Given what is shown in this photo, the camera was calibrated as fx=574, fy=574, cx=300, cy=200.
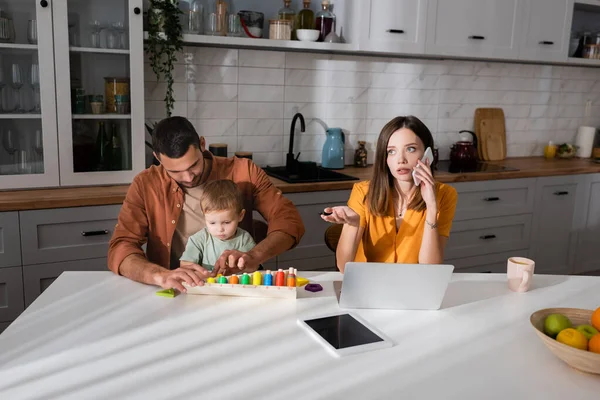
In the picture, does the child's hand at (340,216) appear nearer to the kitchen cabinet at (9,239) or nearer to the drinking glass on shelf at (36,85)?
the kitchen cabinet at (9,239)

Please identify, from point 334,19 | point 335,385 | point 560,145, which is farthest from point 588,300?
point 560,145

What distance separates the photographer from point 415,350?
1.32m

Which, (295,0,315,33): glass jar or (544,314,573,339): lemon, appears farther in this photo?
(295,0,315,33): glass jar

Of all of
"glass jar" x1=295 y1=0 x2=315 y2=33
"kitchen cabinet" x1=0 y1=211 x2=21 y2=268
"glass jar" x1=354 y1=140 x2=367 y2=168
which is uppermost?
"glass jar" x1=295 y1=0 x2=315 y2=33

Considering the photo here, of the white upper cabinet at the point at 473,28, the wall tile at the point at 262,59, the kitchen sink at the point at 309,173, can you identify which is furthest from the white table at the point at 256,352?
the white upper cabinet at the point at 473,28

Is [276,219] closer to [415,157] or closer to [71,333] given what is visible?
[415,157]

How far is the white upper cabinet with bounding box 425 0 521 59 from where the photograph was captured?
3539mm

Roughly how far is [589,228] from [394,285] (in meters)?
3.24

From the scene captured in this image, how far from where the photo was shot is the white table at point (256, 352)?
3.74 ft

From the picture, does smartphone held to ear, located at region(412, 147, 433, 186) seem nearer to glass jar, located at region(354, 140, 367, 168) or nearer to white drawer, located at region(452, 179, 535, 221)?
white drawer, located at region(452, 179, 535, 221)

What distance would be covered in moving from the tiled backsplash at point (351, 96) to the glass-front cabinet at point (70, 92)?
0.36 meters

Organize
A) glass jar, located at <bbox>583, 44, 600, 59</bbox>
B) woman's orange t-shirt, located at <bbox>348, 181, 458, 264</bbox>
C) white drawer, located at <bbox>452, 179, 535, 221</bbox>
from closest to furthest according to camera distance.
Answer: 1. woman's orange t-shirt, located at <bbox>348, 181, 458, 264</bbox>
2. white drawer, located at <bbox>452, 179, 535, 221</bbox>
3. glass jar, located at <bbox>583, 44, 600, 59</bbox>

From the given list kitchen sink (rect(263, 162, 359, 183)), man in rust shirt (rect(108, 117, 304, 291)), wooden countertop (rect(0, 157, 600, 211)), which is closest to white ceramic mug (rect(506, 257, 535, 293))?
man in rust shirt (rect(108, 117, 304, 291))

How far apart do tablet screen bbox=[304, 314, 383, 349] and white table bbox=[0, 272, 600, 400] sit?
0.04 metres
